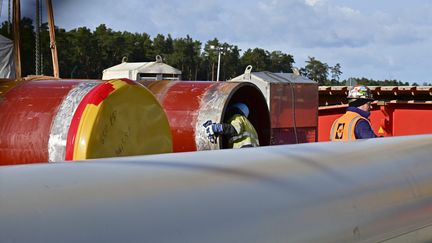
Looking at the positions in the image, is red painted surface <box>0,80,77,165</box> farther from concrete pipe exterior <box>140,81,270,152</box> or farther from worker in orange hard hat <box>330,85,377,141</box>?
worker in orange hard hat <box>330,85,377,141</box>

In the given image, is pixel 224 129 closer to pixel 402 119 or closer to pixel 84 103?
pixel 84 103

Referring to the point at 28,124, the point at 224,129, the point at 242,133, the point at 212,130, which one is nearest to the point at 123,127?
the point at 28,124

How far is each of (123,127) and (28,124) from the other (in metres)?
0.45

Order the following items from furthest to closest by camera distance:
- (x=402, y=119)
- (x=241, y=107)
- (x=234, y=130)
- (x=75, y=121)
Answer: (x=402, y=119), (x=241, y=107), (x=234, y=130), (x=75, y=121)

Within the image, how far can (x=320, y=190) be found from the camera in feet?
7.56

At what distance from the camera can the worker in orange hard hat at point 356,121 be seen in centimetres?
504

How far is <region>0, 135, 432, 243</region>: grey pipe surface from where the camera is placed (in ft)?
4.81

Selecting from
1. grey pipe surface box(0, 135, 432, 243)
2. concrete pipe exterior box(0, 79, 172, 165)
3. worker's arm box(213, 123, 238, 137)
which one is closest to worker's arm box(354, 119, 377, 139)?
worker's arm box(213, 123, 238, 137)

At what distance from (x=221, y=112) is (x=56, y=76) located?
127 centimetres

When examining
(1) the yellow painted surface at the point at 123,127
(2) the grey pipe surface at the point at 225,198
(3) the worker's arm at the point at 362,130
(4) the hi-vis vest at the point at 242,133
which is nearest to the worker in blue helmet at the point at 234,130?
(4) the hi-vis vest at the point at 242,133

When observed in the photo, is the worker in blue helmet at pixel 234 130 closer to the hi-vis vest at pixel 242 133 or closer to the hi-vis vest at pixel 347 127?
the hi-vis vest at pixel 242 133

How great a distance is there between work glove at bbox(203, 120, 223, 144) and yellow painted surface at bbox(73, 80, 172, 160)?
113 cm

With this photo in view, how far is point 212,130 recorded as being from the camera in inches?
185

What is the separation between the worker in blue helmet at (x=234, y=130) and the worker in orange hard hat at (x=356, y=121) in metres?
0.68
